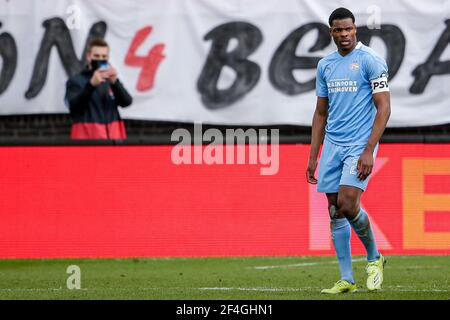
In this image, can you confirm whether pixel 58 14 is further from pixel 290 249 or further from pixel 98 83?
pixel 290 249

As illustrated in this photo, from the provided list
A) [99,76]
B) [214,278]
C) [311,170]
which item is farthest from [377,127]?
[99,76]

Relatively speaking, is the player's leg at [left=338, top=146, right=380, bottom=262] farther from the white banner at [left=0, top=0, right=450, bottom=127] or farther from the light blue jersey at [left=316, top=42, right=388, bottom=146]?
the white banner at [left=0, top=0, right=450, bottom=127]

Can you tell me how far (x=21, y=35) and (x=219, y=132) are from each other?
8.91 ft

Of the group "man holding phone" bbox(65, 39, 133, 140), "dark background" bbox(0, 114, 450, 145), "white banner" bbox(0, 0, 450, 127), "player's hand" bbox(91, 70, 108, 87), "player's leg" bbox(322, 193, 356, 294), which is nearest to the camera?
"player's leg" bbox(322, 193, 356, 294)

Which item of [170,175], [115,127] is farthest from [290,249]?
[115,127]

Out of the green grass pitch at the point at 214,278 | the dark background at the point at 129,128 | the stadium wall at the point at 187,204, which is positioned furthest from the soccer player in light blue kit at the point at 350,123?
the dark background at the point at 129,128

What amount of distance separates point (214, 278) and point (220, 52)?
4.85 m

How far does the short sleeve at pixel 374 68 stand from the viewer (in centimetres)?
862

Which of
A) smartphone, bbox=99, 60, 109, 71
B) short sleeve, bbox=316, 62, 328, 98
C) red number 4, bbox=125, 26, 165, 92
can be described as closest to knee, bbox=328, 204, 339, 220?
short sleeve, bbox=316, 62, 328, 98

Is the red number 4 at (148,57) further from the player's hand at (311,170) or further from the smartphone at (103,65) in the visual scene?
the player's hand at (311,170)

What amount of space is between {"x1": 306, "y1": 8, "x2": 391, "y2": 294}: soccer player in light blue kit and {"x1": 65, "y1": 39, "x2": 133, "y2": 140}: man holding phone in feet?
16.2

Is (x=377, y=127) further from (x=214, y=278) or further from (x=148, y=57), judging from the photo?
(x=148, y=57)

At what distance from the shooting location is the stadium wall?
504 inches

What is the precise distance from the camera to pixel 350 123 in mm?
8742
